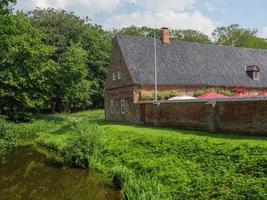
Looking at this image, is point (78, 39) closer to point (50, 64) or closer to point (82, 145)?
point (50, 64)

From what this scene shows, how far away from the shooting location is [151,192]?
42.4 ft

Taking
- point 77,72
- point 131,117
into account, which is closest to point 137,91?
point 131,117

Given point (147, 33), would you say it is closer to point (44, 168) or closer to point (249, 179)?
point (44, 168)

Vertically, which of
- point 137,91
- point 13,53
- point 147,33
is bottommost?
point 137,91

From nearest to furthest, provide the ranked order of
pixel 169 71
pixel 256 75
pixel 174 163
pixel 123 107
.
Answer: pixel 174 163, pixel 169 71, pixel 123 107, pixel 256 75

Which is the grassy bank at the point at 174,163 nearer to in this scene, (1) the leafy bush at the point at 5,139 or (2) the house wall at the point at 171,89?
(1) the leafy bush at the point at 5,139

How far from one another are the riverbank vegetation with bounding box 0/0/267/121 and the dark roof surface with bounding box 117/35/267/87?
1006 centimetres

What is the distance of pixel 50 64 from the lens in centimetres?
4256

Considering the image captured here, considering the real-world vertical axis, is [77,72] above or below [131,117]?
above

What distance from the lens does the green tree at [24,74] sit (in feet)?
128

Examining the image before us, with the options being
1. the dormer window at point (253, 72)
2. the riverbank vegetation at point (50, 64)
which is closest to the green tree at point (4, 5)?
the riverbank vegetation at point (50, 64)

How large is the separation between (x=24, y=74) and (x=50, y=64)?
349 centimetres

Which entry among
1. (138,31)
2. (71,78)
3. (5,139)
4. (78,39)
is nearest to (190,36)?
(138,31)

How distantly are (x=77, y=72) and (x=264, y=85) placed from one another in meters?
21.3
